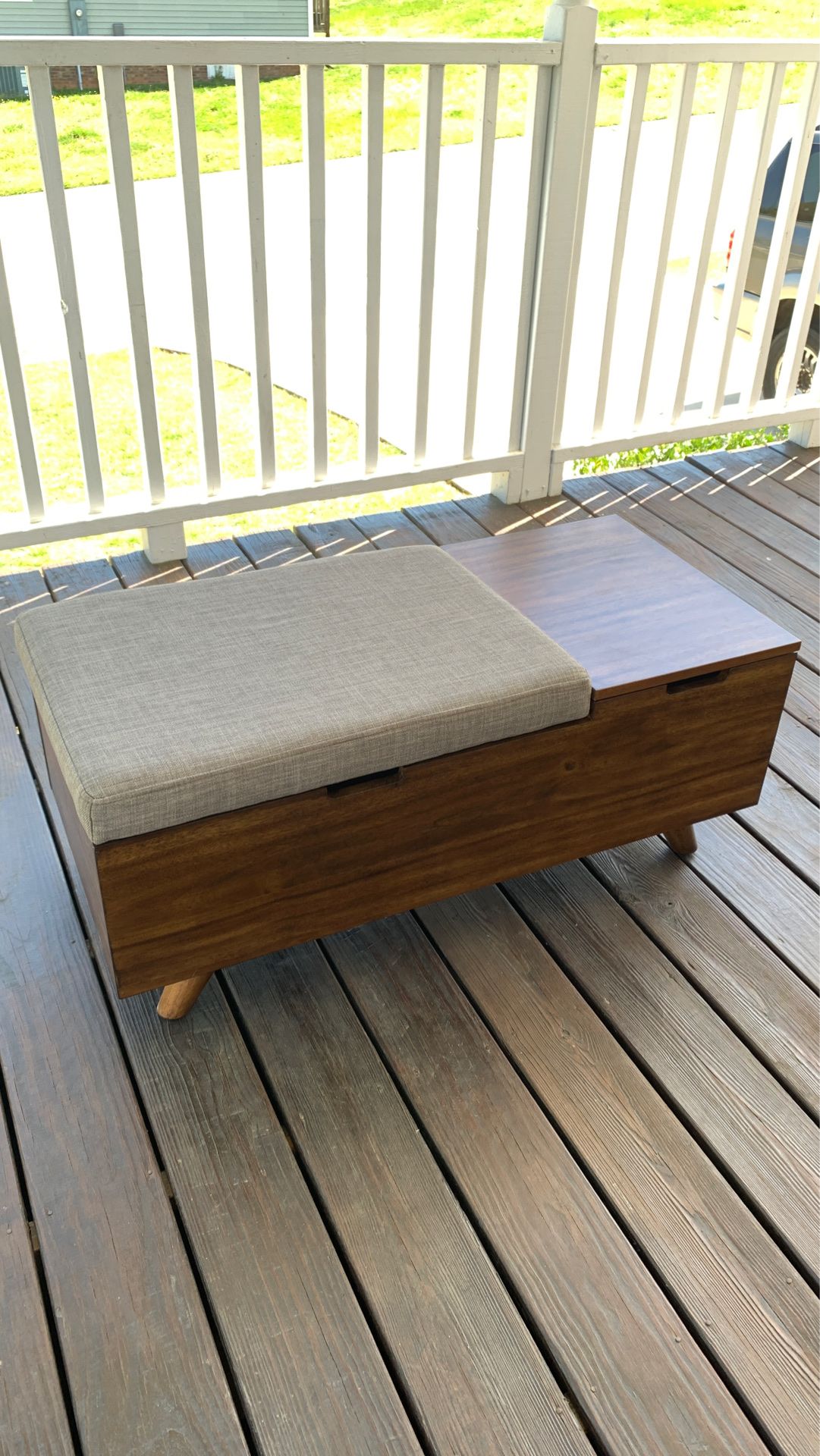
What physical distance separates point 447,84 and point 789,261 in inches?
307

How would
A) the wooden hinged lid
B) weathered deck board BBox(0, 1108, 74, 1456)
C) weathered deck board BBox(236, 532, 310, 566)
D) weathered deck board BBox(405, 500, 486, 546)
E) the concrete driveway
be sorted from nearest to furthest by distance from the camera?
weathered deck board BBox(0, 1108, 74, 1456)
the wooden hinged lid
weathered deck board BBox(236, 532, 310, 566)
weathered deck board BBox(405, 500, 486, 546)
the concrete driveway

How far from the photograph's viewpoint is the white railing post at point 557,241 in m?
2.46

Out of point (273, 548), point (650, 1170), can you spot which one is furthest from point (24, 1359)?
point (273, 548)

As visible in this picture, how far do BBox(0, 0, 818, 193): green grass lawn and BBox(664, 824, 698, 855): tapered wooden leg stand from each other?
3210 mm

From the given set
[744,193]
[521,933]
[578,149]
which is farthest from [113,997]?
[744,193]

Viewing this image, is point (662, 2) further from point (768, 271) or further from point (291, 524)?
point (291, 524)

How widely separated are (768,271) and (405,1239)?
2.71 meters

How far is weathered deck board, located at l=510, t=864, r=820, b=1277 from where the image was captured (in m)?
1.37

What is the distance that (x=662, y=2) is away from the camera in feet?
34.9

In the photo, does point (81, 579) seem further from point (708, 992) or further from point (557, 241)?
point (708, 992)

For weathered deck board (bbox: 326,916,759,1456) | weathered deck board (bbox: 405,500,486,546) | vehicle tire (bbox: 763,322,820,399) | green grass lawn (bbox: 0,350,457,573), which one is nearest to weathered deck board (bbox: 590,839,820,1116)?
weathered deck board (bbox: 326,916,759,1456)

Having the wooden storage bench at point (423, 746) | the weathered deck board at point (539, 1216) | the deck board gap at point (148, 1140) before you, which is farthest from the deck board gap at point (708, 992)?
the deck board gap at point (148, 1140)

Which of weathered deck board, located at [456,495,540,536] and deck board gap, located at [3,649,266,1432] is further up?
deck board gap, located at [3,649,266,1432]

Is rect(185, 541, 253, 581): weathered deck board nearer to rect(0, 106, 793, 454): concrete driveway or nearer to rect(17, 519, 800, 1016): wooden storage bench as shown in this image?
rect(0, 106, 793, 454): concrete driveway
